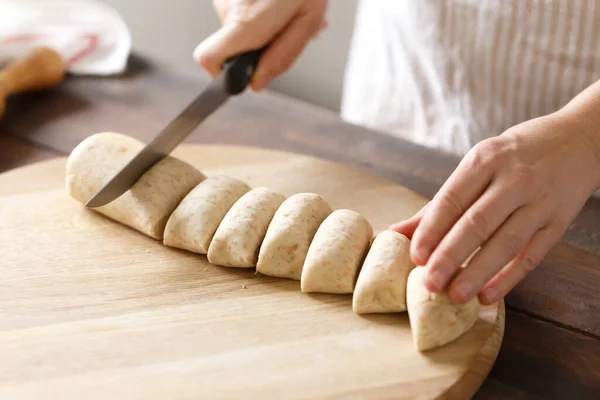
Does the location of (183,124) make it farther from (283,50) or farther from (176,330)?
(176,330)

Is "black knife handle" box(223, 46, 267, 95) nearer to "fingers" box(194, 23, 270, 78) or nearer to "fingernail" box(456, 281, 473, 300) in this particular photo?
"fingers" box(194, 23, 270, 78)

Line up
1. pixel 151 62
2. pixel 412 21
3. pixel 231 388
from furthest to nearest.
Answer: pixel 151 62 → pixel 412 21 → pixel 231 388

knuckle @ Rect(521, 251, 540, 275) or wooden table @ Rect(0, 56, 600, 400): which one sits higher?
knuckle @ Rect(521, 251, 540, 275)

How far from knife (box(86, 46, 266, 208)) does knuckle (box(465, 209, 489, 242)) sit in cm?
68

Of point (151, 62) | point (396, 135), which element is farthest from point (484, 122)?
point (151, 62)

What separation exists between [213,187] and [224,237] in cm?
14

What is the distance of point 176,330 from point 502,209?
58 cm

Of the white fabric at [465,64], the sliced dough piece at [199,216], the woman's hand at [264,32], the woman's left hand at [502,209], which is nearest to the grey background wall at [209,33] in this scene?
the white fabric at [465,64]

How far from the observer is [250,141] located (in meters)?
1.88

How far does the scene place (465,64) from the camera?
1.86m

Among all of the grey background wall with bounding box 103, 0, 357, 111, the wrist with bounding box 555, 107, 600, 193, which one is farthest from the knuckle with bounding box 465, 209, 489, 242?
the grey background wall with bounding box 103, 0, 357, 111

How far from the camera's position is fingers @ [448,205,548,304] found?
1134mm

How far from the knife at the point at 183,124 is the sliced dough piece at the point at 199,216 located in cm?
12

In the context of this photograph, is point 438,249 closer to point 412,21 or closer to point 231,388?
point 231,388
